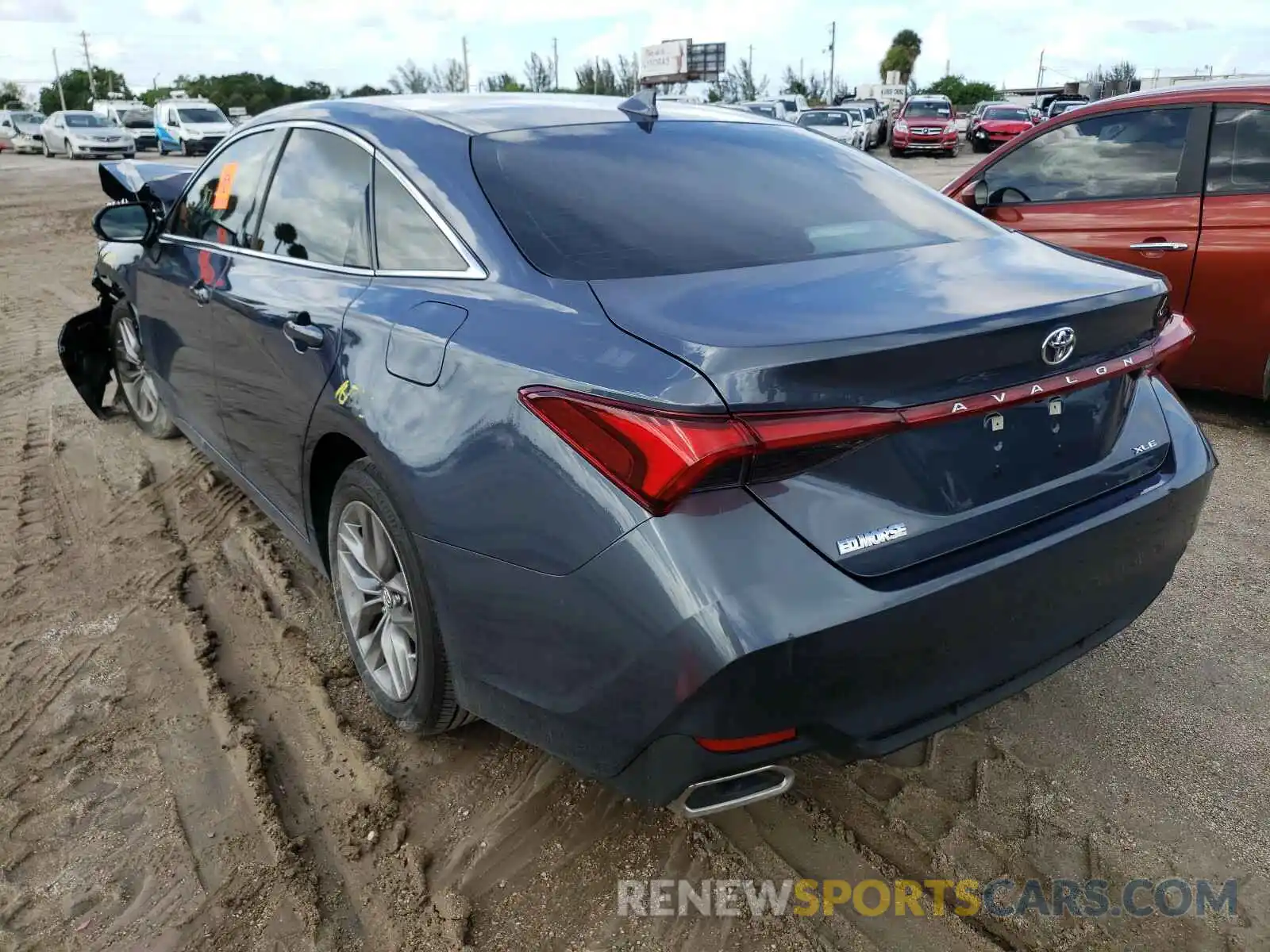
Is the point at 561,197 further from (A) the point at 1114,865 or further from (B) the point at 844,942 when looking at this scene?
(A) the point at 1114,865

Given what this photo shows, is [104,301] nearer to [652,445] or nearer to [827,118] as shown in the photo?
[652,445]

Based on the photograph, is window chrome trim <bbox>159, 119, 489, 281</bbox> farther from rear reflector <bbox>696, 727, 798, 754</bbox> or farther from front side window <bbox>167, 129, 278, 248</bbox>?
rear reflector <bbox>696, 727, 798, 754</bbox>

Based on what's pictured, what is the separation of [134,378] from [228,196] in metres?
1.94

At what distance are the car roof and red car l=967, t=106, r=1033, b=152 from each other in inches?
1222

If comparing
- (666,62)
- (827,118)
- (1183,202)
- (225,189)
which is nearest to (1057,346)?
(225,189)

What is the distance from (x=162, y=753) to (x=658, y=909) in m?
1.43

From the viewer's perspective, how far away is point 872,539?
1801 mm

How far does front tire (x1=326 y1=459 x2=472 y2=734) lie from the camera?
234cm

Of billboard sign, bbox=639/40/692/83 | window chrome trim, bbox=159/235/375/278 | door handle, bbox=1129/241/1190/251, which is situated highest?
billboard sign, bbox=639/40/692/83

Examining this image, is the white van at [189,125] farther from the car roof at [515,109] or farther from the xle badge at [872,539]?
the xle badge at [872,539]

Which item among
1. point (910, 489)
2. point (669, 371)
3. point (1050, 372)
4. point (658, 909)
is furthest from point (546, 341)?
point (658, 909)

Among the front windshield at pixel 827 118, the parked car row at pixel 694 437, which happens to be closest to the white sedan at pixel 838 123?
the front windshield at pixel 827 118

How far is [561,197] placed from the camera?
2396 millimetres

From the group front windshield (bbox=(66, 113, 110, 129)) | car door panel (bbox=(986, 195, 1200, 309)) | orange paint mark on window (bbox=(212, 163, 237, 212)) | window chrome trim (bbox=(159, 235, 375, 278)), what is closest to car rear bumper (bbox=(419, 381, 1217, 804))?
window chrome trim (bbox=(159, 235, 375, 278))
